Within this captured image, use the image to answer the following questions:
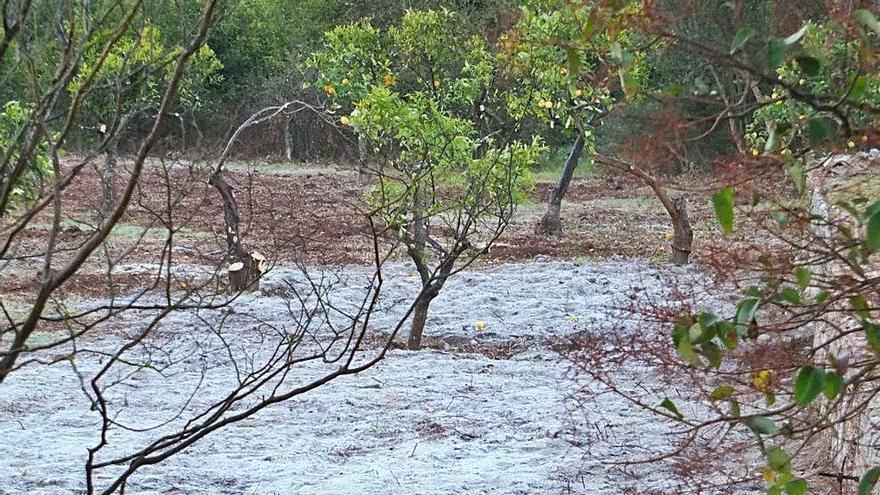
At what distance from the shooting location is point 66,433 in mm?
6031

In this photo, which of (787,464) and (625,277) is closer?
(787,464)

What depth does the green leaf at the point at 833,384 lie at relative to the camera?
4.43 ft

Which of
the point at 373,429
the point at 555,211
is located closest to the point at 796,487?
the point at 373,429

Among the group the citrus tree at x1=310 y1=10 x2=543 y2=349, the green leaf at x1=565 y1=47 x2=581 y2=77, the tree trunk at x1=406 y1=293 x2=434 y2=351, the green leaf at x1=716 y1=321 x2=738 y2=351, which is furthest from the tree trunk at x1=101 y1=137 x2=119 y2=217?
the green leaf at x1=716 y1=321 x2=738 y2=351

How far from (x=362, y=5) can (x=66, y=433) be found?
60.2 feet

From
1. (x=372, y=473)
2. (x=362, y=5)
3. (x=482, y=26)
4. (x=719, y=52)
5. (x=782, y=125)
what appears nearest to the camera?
(x=719, y=52)

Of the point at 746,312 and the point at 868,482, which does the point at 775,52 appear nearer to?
the point at 746,312

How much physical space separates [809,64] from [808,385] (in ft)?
1.29

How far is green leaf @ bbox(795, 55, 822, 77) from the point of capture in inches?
56.1

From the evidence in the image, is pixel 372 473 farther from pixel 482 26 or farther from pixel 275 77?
pixel 275 77

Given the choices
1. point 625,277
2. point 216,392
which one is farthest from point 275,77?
point 216,392

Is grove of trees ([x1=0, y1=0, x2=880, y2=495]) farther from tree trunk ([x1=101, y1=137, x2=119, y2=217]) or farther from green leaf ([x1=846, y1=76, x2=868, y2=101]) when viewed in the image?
tree trunk ([x1=101, y1=137, x2=119, y2=217])

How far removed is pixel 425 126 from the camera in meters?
7.72

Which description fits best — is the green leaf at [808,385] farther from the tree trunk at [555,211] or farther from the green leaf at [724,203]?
the tree trunk at [555,211]
